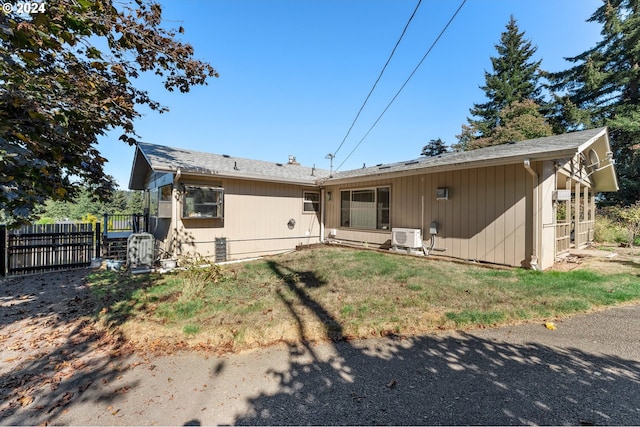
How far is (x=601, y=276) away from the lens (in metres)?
5.81

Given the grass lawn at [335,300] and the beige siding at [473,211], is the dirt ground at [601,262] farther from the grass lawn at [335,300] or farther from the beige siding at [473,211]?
the beige siding at [473,211]

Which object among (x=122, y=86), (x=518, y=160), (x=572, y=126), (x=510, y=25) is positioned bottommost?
(x=518, y=160)

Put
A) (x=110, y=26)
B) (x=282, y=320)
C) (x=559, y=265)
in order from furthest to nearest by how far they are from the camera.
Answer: (x=559, y=265) → (x=282, y=320) → (x=110, y=26)

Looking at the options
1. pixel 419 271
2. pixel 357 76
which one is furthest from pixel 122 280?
pixel 357 76

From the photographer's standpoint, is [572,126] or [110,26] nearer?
[110,26]

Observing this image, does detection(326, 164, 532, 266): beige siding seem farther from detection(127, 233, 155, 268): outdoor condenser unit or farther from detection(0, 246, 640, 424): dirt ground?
detection(127, 233, 155, 268): outdoor condenser unit

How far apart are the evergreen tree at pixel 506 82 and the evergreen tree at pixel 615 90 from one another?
11.1ft

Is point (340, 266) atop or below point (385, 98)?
below

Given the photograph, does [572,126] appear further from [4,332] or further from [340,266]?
[4,332]

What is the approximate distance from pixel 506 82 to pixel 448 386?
31.5 m

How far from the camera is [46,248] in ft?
25.1

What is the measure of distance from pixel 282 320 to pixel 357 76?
958 cm

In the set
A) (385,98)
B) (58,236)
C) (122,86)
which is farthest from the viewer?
(385,98)

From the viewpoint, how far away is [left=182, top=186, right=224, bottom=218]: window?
796 centimetres
